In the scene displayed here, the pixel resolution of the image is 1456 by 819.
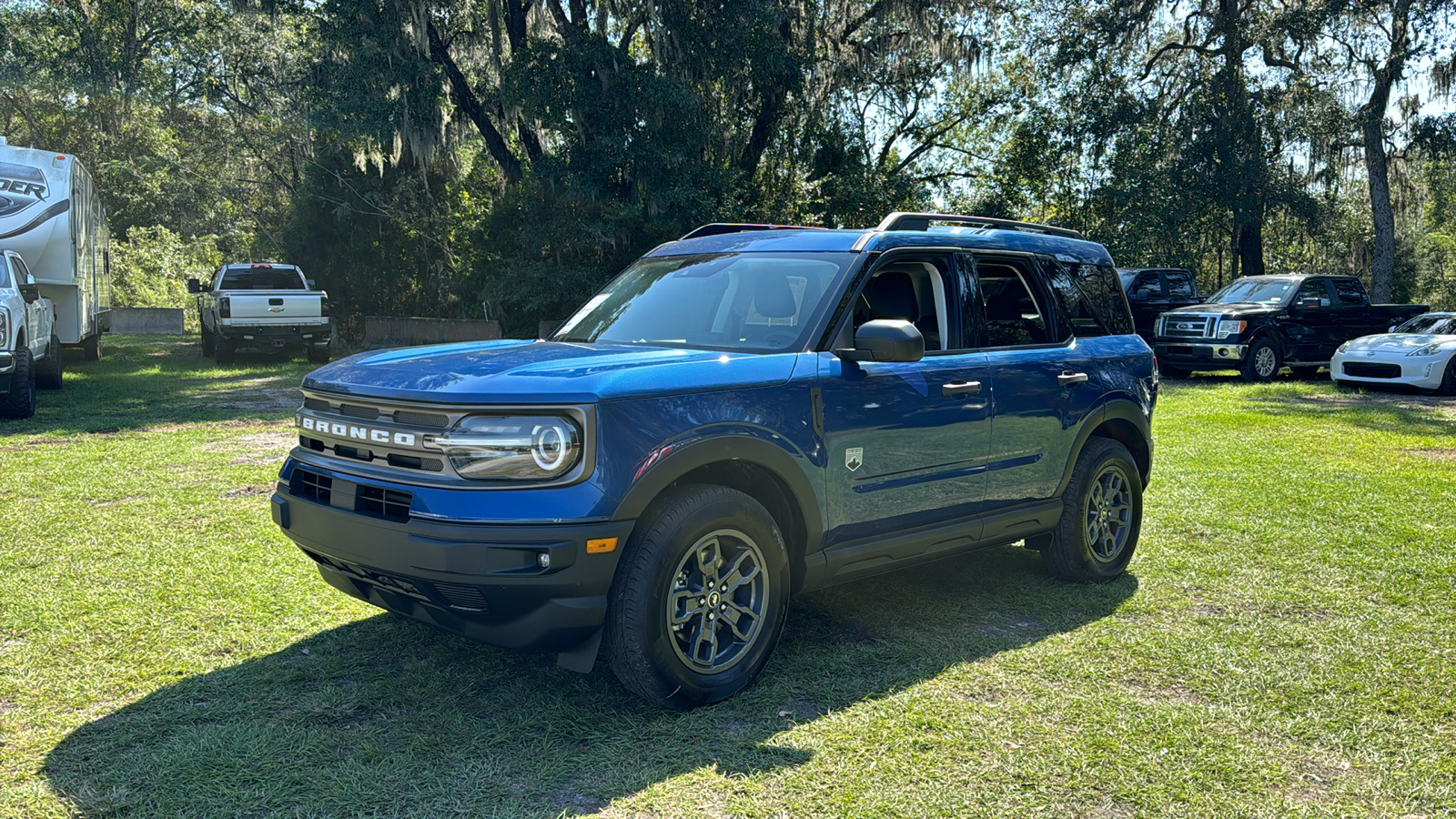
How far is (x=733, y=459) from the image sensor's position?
405 cm

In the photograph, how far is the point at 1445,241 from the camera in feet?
196

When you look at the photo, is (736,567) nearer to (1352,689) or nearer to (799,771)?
(799,771)

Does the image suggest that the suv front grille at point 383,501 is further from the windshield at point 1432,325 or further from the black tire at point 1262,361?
the windshield at point 1432,325

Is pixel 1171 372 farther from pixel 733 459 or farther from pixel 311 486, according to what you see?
pixel 311 486

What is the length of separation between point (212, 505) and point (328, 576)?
12.4 feet

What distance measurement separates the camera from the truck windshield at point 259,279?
20.3 metres

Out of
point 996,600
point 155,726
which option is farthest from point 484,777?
point 996,600

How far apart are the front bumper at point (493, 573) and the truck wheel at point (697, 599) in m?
0.12

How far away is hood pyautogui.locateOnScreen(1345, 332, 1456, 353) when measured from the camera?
16.4 meters

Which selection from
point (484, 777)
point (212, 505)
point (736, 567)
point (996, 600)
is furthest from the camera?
point (212, 505)

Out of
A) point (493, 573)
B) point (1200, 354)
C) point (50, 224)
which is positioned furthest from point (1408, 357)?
point (50, 224)

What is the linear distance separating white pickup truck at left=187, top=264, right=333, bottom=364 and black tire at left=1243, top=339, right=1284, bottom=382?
15.9 m

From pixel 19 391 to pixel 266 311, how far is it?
7.70 metres

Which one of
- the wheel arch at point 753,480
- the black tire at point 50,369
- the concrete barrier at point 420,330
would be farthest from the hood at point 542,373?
the concrete barrier at point 420,330
